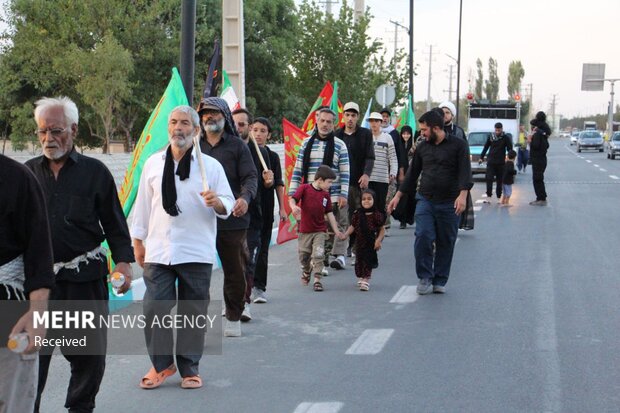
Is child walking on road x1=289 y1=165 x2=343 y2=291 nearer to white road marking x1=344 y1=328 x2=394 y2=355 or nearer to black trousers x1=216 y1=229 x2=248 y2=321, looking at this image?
white road marking x1=344 y1=328 x2=394 y2=355

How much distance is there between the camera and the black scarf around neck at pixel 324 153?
11188 mm

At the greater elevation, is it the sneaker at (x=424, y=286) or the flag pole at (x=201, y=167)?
the flag pole at (x=201, y=167)

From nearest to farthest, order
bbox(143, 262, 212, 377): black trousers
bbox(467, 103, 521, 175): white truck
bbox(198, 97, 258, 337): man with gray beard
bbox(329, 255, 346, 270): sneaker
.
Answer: bbox(143, 262, 212, 377): black trousers → bbox(198, 97, 258, 337): man with gray beard → bbox(329, 255, 346, 270): sneaker → bbox(467, 103, 521, 175): white truck

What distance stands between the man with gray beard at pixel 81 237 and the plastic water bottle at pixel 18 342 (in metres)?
1.34

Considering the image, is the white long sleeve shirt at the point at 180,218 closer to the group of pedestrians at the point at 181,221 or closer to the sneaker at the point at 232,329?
the group of pedestrians at the point at 181,221

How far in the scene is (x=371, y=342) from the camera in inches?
315

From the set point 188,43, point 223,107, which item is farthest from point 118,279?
point 188,43

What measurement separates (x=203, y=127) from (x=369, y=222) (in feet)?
11.6

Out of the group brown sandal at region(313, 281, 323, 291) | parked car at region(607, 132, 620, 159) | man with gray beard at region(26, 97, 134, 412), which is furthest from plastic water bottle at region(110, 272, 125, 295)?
parked car at region(607, 132, 620, 159)

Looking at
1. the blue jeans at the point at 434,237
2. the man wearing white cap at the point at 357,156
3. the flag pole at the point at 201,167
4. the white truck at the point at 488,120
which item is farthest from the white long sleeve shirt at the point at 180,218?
the white truck at the point at 488,120

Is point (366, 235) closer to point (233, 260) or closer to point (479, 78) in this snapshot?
point (233, 260)

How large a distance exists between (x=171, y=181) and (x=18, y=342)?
2659mm

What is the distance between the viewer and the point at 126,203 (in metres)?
9.34

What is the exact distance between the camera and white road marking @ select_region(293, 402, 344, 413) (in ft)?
19.5
